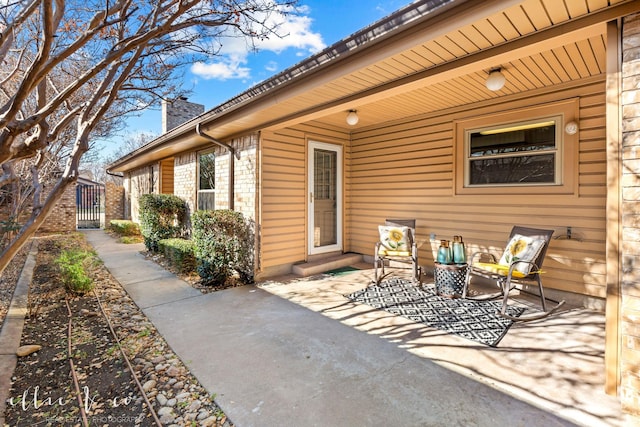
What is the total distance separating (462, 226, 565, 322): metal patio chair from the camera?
10.5 feet

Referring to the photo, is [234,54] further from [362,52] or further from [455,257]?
[455,257]

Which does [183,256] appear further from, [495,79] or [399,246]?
[495,79]

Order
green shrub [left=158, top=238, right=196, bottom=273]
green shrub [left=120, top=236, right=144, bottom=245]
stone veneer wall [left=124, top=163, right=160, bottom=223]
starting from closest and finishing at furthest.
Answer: green shrub [left=158, top=238, right=196, bottom=273] < green shrub [left=120, top=236, right=144, bottom=245] < stone veneer wall [left=124, top=163, right=160, bottom=223]

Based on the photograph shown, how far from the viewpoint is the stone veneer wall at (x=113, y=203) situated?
13273mm

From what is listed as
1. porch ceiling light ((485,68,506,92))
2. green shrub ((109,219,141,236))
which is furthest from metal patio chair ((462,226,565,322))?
green shrub ((109,219,141,236))

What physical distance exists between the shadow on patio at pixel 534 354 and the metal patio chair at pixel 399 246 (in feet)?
3.39

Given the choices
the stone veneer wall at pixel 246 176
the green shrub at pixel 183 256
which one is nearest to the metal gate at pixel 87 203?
the green shrub at pixel 183 256

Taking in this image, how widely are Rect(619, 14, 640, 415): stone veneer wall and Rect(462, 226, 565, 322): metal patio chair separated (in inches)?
53.4

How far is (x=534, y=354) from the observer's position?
2.43 m

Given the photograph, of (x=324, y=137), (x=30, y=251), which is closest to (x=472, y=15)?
(x=324, y=137)

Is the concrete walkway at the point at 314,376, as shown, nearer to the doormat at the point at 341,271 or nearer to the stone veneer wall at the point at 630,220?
the stone veneer wall at the point at 630,220

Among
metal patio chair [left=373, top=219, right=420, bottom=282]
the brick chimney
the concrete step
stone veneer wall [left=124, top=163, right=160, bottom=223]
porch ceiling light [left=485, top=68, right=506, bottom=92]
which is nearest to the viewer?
porch ceiling light [left=485, top=68, right=506, bottom=92]

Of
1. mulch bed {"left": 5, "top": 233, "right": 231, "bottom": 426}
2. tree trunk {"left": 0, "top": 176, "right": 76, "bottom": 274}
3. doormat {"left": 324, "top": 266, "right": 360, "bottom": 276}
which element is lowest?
mulch bed {"left": 5, "top": 233, "right": 231, "bottom": 426}

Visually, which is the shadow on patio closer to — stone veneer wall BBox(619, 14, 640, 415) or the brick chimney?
stone veneer wall BBox(619, 14, 640, 415)
